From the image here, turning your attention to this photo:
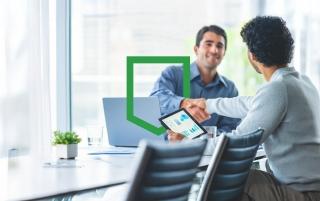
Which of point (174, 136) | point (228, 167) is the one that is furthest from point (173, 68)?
point (228, 167)

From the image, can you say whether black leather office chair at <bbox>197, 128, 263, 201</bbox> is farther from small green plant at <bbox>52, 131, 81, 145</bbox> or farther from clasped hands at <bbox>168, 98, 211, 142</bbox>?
clasped hands at <bbox>168, 98, 211, 142</bbox>

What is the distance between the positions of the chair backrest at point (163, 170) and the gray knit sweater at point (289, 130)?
2.72 feet

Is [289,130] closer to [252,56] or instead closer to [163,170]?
[252,56]

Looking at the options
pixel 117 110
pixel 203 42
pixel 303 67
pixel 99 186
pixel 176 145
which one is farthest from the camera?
pixel 303 67

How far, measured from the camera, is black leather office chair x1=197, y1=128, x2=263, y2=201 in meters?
2.25

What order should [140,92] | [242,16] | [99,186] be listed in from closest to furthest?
1. [99,186]
2. [140,92]
3. [242,16]

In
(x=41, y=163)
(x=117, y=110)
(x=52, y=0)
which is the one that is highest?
(x=52, y=0)

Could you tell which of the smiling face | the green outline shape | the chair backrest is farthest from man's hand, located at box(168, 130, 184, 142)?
the smiling face

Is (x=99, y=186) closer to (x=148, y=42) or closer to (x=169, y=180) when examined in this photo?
(x=169, y=180)

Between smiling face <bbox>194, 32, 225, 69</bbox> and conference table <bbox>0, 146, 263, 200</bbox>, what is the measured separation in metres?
1.61

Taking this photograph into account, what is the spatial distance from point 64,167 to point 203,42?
84.0 inches

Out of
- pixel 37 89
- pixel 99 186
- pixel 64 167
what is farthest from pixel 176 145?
pixel 37 89

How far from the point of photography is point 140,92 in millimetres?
5016

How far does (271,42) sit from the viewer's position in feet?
9.76
